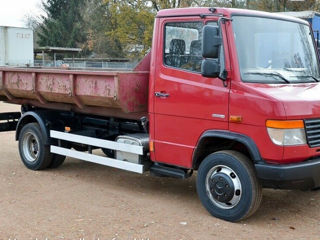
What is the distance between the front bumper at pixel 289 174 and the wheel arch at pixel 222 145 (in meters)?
0.16

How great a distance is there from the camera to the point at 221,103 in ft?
18.1

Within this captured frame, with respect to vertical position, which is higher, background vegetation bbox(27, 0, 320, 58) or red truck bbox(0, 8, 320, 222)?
background vegetation bbox(27, 0, 320, 58)

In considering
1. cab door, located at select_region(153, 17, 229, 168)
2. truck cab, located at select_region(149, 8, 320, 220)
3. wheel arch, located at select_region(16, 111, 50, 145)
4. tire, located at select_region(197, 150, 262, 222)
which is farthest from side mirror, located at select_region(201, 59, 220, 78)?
wheel arch, located at select_region(16, 111, 50, 145)

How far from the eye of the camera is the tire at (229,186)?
5414 mm

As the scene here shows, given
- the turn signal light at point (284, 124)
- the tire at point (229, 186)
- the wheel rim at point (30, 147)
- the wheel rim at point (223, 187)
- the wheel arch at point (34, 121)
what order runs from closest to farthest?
1. the turn signal light at point (284, 124)
2. the tire at point (229, 186)
3. the wheel rim at point (223, 187)
4. the wheel arch at point (34, 121)
5. the wheel rim at point (30, 147)

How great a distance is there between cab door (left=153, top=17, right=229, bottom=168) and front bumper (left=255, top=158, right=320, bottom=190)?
72 centimetres

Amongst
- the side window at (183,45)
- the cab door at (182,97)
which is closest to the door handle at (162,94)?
the cab door at (182,97)

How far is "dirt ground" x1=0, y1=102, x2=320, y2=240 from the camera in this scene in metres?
5.26

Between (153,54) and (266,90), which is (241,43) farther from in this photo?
(153,54)

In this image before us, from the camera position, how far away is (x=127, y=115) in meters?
6.82

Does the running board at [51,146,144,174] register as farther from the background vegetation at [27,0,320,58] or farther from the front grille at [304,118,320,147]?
the background vegetation at [27,0,320,58]

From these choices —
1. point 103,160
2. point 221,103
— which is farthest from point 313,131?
point 103,160

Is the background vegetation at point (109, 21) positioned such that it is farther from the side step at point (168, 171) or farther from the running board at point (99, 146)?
the side step at point (168, 171)

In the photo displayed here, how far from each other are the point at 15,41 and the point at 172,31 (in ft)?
56.9
